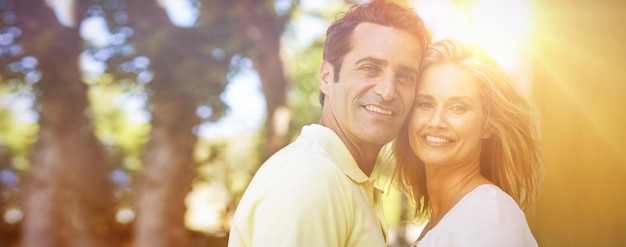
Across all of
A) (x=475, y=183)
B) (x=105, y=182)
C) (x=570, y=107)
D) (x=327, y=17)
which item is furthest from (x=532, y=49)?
(x=105, y=182)

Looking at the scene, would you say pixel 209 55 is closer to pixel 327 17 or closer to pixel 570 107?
pixel 327 17

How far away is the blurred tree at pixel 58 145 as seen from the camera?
519 cm

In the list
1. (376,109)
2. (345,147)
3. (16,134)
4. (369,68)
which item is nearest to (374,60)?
(369,68)

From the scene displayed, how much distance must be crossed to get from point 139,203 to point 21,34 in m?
1.75

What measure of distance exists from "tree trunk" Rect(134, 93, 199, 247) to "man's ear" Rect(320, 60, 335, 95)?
3180 millimetres

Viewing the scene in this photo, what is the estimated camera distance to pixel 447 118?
1771 mm

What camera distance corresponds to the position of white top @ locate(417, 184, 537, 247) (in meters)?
1.68

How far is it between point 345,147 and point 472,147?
45 centimetres

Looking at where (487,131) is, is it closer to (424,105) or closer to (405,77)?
(424,105)

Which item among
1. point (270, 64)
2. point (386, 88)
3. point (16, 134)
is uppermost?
point (16, 134)

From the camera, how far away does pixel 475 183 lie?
1850 mm

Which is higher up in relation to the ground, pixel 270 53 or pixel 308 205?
pixel 270 53

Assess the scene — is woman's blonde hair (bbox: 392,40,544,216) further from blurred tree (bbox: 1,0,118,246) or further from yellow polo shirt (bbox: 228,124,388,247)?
blurred tree (bbox: 1,0,118,246)

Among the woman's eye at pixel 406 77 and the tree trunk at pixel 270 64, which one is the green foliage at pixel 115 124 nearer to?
the tree trunk at pixel 270 64
